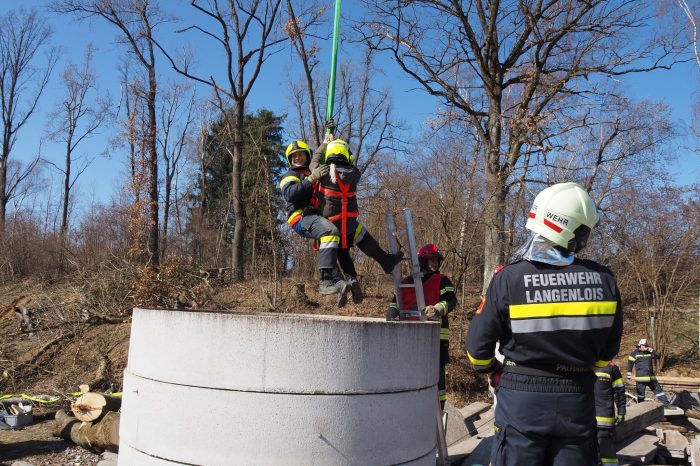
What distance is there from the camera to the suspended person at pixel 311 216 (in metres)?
5.61

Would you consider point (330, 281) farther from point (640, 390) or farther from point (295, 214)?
point (640, 390)

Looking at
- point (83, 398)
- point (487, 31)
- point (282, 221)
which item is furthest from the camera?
point (282, 221)

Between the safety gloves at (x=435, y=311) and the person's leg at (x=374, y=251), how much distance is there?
0.58 m

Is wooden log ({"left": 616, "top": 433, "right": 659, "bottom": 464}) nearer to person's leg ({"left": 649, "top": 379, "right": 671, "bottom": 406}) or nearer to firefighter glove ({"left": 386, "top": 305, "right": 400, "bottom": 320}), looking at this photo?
firefighter glove ({"left": 386, "top": 305, "right": 400, "bottom": 320})

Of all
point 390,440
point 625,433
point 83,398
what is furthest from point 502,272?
point 83,398

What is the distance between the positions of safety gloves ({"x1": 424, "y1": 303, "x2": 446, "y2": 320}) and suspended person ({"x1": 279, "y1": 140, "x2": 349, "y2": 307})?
0.77 metres

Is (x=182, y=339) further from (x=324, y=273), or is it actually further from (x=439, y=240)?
(x=439, y=240)

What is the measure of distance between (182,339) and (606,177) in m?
24.9

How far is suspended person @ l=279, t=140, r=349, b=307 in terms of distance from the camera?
5.61m

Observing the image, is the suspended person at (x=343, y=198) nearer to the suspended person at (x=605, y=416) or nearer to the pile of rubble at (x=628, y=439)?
the pile of rubble at (x=628, y=439)

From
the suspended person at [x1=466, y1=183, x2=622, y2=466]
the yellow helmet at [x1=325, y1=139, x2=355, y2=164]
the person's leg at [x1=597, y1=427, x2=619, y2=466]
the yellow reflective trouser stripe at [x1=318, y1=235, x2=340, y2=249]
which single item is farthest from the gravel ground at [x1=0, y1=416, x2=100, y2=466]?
the suspended person at [x1=466, y1=183, x2=622, y2=466]

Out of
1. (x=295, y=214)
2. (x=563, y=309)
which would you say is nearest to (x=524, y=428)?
(x=563, y=309)

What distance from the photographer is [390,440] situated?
4.16m

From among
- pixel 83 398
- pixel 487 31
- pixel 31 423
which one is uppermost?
pixel 487 31
